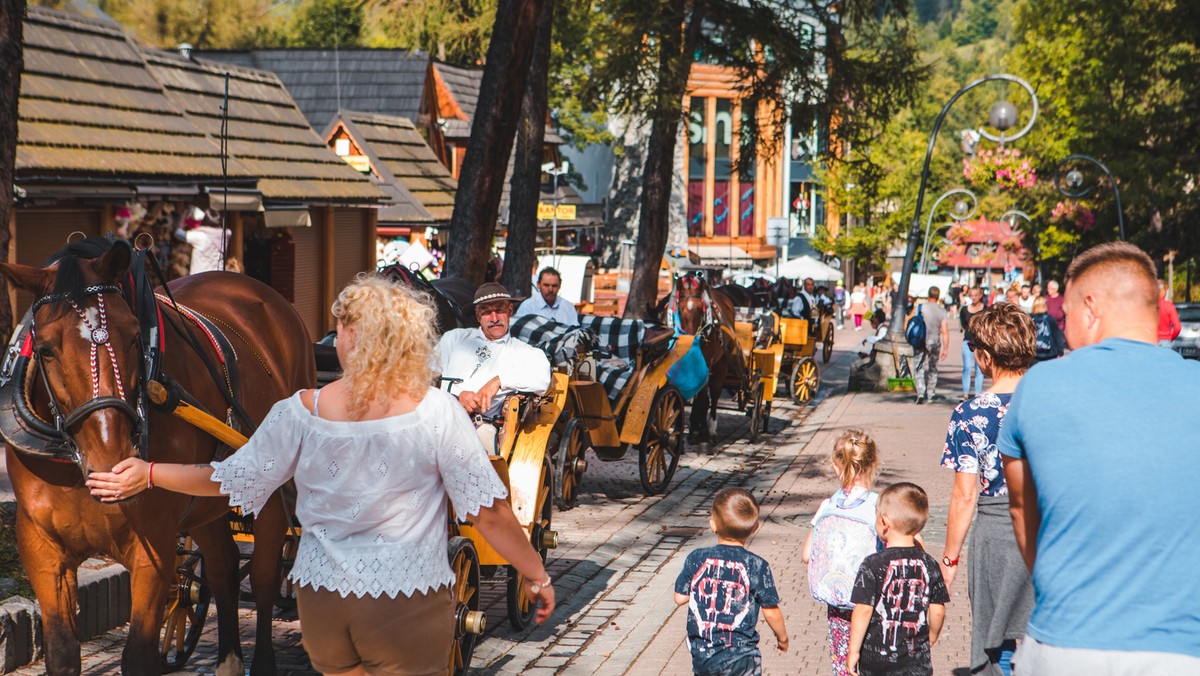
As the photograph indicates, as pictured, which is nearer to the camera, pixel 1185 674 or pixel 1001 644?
pixel 1185 674

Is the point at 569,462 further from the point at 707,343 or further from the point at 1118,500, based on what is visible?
the point at 1118,500

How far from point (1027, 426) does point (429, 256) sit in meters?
20.2

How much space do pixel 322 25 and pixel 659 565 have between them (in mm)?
64689

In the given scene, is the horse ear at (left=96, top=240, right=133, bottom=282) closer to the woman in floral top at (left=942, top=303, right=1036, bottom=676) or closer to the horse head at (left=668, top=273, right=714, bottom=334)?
the woman in floral top at (left=942, top=303, right=1036, bottom=676)

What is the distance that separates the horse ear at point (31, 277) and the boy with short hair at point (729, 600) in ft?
9.05

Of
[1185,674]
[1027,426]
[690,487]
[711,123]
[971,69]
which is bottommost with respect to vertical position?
[690,487]

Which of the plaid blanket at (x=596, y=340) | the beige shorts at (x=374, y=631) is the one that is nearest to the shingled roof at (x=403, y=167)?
the plaid blanket at (x=596, y=340)

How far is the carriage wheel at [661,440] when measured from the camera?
12422 millimetres

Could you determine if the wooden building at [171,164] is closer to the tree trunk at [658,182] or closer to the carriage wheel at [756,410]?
the tree trunk at [658,182]

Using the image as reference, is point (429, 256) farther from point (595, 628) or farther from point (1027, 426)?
point (1027, 426)

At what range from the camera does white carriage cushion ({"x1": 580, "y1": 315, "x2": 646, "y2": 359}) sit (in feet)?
40.4

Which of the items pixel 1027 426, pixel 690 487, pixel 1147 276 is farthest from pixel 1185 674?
pixel 690 487

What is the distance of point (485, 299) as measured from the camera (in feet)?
27.7

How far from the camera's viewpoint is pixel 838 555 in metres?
5.90
